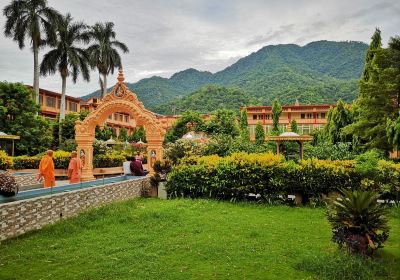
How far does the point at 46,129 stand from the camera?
27.4 meters

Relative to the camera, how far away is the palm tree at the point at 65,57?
33594 mm

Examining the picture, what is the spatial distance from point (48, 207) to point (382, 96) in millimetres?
18662

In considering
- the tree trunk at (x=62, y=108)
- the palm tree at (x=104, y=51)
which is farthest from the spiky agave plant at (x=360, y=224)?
the palm tree at (x=104, y=51)

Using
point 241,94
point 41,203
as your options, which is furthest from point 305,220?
point 241,94

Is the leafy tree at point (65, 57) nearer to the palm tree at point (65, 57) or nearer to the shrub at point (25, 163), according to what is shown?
the palm tree at point (65, 57)

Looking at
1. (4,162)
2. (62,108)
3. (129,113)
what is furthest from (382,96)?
(62,108)

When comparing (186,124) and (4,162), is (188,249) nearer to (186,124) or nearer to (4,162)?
(4,162)

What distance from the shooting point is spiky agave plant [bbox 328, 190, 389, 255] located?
5.84 m

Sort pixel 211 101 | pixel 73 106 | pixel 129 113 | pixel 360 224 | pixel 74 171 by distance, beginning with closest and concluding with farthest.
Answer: pixel 360 224, pixel 74 171, pixel 129 113, pixel 73 106, pixel 211 101

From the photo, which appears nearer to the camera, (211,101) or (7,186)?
(7,186)

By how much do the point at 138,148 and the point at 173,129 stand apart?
3497 millimetres

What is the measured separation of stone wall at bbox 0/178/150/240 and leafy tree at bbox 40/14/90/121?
964 inches

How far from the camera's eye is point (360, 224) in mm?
5969

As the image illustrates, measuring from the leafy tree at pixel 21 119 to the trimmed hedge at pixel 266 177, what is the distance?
16981mm
